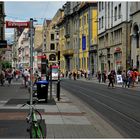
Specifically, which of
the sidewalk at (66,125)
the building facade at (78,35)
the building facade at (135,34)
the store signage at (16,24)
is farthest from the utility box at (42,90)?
the building facade at (78,35)

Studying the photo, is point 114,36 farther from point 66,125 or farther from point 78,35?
point 66,125

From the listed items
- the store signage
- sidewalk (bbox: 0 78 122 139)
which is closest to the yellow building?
sidewalk (bbox: 0 78 122 139)

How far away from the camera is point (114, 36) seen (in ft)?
232

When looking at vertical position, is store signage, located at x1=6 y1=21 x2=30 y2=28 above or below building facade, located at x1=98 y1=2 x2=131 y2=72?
below

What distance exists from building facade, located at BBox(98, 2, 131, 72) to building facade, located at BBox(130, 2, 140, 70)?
2303 millimetres

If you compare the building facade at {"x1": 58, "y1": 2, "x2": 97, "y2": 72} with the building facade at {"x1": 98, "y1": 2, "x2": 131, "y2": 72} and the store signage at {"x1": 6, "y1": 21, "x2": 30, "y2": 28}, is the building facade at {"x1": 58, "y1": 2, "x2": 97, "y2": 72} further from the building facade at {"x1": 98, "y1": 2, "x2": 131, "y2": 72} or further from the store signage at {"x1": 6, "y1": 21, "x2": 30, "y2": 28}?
the store signage at {"x1": 6, "y1": 21, "x2": 30, "y2": 28}

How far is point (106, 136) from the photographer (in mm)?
11922

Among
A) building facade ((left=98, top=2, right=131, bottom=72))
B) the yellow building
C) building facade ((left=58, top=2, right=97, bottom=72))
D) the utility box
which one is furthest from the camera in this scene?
building facade ((left=58, top=2, right=97, bottom=72))

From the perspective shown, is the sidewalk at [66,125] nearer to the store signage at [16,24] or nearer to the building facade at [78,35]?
the store signage at [16,24]

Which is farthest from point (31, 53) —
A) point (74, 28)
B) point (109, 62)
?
point (74, 28)

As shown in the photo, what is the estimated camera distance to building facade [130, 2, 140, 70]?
58500 mm

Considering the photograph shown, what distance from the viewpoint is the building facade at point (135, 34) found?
58.5 m

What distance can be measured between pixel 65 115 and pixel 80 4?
83.2 meters

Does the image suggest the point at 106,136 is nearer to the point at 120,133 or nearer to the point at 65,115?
the point at 120,133
